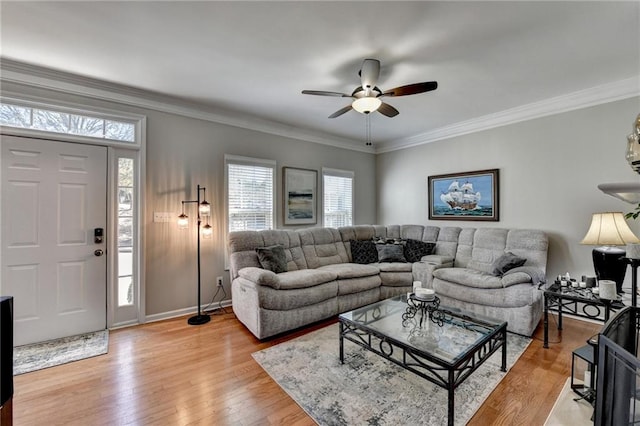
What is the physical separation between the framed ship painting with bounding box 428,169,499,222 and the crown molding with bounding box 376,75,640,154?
0.70m

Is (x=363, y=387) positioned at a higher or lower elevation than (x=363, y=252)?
lower

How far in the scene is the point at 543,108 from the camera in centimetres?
366

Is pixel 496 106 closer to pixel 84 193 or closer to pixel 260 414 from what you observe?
pixel 260 414

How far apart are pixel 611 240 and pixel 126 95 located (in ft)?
A: 17.5

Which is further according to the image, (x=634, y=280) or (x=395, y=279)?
(x=395, y=279)

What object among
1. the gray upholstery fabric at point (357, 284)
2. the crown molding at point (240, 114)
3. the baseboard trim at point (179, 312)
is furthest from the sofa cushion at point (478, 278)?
the baseboard trim at point (179, 312)

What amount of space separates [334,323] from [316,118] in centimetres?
295

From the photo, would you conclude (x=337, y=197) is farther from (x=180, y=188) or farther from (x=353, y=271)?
(x=180, y=188)

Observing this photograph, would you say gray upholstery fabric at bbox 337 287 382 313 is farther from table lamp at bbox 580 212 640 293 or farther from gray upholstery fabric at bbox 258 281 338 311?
table lamp at bbox 580 212 640 293

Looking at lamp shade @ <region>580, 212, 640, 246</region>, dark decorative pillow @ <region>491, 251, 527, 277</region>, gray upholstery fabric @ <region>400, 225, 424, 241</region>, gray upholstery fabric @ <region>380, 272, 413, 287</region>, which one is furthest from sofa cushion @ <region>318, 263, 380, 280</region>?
lamp shade @ <region>580, 212, 640, 246</region>

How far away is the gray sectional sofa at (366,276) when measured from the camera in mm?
2941

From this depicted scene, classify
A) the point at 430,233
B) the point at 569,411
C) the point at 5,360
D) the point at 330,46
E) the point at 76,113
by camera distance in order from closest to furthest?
the point at 5,360 → the point at 569,411 → the point at 330,46 → the point at 76,113 → the point at 430,233

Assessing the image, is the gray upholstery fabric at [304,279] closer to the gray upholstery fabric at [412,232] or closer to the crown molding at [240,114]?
the gray upholstery fabric at [412,232]

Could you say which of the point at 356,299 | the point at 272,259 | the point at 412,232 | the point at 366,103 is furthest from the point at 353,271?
the point at 366,103
